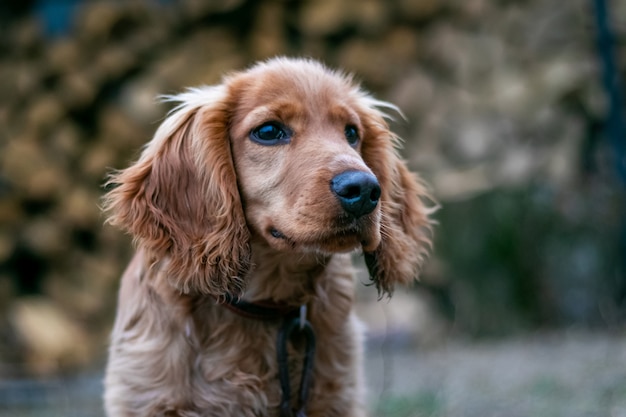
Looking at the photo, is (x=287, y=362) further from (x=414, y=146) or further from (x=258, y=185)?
(x=414, y=146)

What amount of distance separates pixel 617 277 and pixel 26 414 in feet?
11.8

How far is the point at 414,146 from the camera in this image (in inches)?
233

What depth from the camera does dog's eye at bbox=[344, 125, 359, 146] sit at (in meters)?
2.64

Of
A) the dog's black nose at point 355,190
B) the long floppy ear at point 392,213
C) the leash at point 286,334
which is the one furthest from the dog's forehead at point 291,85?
the leash at point 286,334

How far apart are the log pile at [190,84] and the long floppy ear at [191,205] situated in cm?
289

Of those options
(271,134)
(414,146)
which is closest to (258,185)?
(271,134)

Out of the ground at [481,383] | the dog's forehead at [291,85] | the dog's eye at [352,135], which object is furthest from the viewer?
the ground at [481,383]

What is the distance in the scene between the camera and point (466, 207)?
18.8 feet

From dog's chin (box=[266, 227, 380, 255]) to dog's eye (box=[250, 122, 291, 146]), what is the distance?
0.27 meters

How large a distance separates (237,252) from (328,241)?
289 mm

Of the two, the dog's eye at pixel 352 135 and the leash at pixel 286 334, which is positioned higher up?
the dog's eye at pixel 352 135

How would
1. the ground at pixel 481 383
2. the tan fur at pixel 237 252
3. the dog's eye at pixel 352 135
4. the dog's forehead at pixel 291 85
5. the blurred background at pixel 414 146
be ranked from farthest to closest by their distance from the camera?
the blurred background at pixel 414 146
the ground at pixel 481 383
the dog's eye at pixel 352 135
the dog's forehead at pixel 291 85
the tan fur at pixel 237 252

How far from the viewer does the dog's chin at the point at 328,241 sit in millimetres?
2264

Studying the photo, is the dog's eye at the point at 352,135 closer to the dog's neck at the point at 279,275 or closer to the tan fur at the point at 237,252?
the tan fur at the point at 237,252
